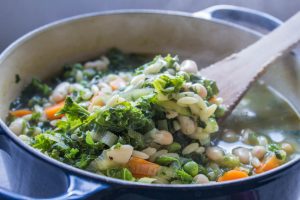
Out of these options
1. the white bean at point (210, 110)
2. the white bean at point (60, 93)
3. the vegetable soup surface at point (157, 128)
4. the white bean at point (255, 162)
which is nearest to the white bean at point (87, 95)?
the vegetable soup surface at point (157, 128)

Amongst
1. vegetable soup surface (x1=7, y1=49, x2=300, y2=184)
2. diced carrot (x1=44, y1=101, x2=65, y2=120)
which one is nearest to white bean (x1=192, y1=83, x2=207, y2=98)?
vegetable soup surface (x1=7, y1=49, x2=300, y2=184)

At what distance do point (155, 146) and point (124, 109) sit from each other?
0.39 feet

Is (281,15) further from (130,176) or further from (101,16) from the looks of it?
(130,176)

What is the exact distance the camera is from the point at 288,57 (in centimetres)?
150

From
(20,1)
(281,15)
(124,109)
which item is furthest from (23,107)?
(281,15)

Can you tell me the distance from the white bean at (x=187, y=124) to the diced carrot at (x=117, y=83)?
34 cm

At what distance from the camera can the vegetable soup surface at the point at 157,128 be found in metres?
1.02

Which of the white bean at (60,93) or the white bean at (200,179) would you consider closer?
the white bean at (200,179)

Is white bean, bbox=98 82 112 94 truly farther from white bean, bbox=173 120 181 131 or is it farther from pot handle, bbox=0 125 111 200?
pot handle, bbox=0 125 111 200

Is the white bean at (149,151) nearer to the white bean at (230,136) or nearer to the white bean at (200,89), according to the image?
the white bean at (200,89)

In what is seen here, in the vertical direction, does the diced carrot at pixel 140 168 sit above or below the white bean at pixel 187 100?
below

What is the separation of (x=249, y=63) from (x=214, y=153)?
0.37 m

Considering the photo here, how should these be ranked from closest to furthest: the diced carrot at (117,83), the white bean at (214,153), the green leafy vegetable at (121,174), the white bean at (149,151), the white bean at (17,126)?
the green leafy vegetable at (121,174)
the white bean at (149,151)
the white bean at (214,153)
the white bean at (17,126)
the diced carrot at (117,83)

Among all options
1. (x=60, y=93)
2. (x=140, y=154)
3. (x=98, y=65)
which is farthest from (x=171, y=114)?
(x=98, y=65)
